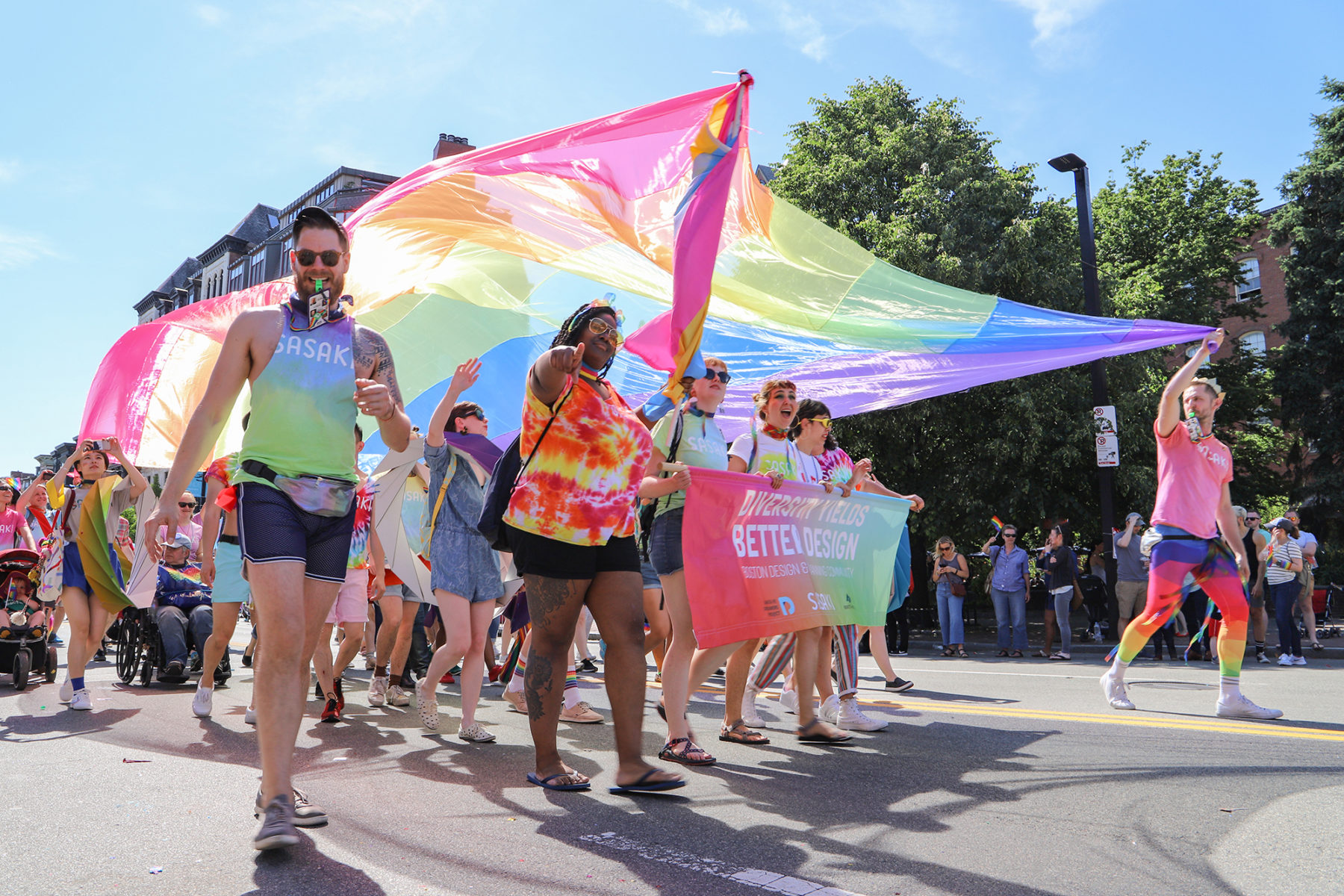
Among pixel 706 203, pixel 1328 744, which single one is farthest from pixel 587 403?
pixel 1328 744

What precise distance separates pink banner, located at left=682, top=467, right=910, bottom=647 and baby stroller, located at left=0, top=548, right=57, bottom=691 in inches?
278

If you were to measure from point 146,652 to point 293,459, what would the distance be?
7072mm

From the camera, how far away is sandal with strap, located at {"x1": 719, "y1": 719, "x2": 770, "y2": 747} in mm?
5578

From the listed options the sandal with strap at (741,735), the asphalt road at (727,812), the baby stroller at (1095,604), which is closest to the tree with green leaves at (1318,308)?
the baby stroller at (1095,604)

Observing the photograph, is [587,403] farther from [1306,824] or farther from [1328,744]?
[1328,744]

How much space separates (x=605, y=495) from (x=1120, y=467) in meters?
17.2

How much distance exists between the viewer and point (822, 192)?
22.1m

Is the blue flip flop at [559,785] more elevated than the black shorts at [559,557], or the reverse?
the black shorts at [559,557]

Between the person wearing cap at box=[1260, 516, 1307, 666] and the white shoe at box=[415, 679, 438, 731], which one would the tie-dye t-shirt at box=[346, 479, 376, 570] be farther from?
the person wearing cap at box=[1260, 516, 1307, 666]

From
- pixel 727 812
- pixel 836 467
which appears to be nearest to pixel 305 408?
pixel 727 812

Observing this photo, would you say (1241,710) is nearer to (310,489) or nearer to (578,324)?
(578,324)

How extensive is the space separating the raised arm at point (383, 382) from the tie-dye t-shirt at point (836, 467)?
3217 millimetres

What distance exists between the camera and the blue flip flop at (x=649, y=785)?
4098mm

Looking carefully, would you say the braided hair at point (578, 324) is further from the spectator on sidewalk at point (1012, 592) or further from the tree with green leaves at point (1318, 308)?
the tree with green leaves at point (1318, 308)
